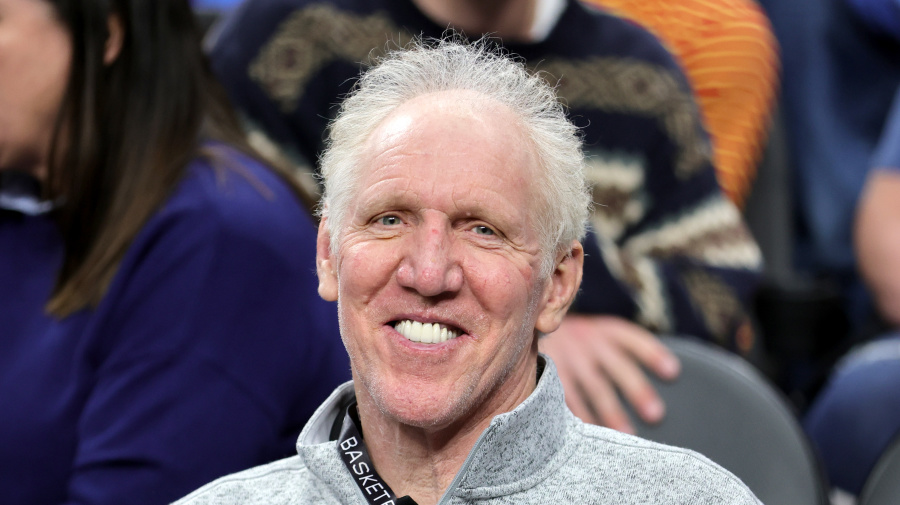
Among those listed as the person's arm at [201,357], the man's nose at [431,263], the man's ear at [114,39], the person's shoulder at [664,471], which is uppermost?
the man's nose at [431,263]

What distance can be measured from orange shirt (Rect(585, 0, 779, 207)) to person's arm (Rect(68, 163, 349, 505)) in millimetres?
1305

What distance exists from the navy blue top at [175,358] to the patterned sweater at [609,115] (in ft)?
1.42

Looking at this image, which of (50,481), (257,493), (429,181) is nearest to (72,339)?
(50,481)

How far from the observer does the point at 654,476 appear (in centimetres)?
130

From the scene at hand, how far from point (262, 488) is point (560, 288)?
429 mm

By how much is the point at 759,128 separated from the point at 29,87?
1757 millimetres

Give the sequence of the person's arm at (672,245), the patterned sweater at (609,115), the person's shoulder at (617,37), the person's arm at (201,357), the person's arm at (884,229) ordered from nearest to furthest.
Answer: the person's arm at (201,357)
the person's arm at (672,245)
the patterned sweater at (609,115)
the person's shoulder at (617,37)
the person's arm at (884,229)

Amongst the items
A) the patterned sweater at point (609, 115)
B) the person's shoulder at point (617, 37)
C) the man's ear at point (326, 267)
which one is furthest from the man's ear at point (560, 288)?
the person's shoulder at point (617, 37)

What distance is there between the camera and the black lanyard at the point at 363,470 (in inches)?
51.2

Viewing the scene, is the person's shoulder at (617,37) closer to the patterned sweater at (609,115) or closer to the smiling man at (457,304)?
the patterned sweater at (609,115)

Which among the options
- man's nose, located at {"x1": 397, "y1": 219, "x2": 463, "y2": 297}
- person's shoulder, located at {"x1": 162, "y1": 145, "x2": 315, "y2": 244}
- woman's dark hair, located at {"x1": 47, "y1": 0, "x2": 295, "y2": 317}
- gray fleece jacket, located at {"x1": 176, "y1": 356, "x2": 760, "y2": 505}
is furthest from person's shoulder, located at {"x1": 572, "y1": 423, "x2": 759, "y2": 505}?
woman's dark hair, located at {"x1": 47, "y1": 0, "x2": 295, "y2": 317}

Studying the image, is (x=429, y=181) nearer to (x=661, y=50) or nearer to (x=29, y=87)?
(x=29, y=87)

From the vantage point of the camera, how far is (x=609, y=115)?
232 cm

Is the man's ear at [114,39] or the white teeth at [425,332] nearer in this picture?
the white teeth at [425,332]
